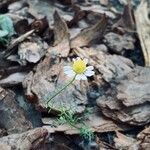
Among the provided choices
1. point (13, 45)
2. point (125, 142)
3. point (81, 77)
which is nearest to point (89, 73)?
point (81, 77)

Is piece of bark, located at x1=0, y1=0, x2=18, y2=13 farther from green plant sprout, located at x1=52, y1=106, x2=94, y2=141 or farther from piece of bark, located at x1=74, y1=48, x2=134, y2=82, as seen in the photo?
green plant sprout, located at x1=52, y1=106, x2=94, y2=141

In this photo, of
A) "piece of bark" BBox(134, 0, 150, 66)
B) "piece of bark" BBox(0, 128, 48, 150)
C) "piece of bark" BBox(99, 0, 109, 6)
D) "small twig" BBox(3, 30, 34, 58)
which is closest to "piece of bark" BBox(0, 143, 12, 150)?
"piece of bark" BBox(0, 128, 48, 150)

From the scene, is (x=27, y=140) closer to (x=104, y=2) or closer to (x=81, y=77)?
(x=81, y=77)

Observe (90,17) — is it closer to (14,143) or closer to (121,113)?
(121,113)

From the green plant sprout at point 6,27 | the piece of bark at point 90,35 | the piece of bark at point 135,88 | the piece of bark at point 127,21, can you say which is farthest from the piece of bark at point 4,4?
the piece of bark at point 135,88

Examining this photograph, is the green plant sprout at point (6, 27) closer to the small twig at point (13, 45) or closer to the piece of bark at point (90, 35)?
the small twig at point (13, 45)

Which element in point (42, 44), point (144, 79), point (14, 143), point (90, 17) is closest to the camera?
point (14, 143)

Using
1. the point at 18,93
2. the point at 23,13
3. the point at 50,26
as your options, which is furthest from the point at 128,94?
the point at 23,13
